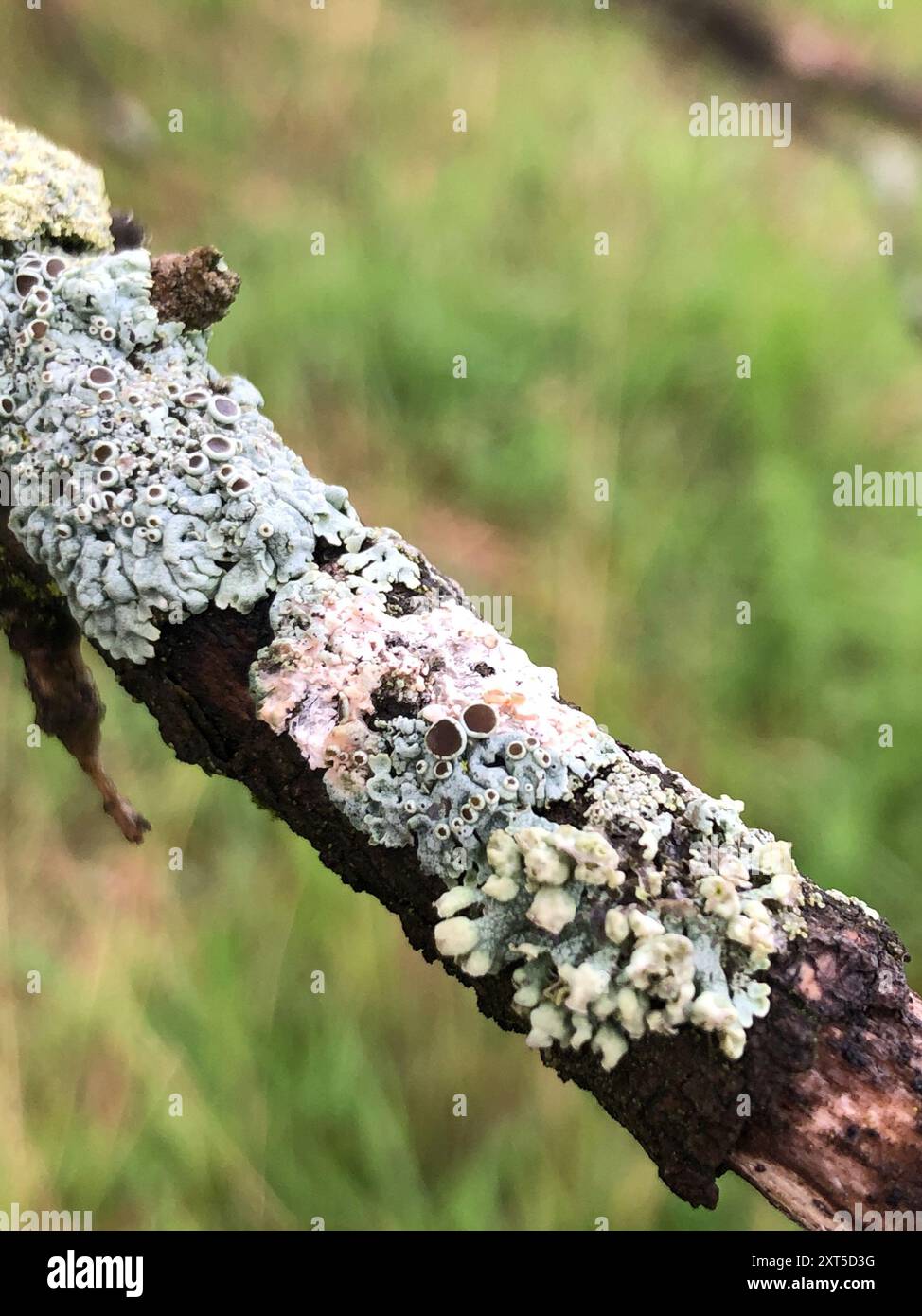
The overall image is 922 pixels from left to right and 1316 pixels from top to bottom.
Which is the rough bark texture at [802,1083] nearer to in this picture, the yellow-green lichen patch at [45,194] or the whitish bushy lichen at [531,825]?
the whitish bushy lichen at [531,825]

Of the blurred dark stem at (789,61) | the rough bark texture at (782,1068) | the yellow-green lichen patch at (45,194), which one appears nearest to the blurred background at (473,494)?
the blurred dark stem at (789,61)

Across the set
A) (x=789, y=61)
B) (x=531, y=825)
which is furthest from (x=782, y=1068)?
(x=789, y=61)

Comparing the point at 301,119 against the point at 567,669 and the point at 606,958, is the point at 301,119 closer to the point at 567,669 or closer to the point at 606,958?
the point at 567,669

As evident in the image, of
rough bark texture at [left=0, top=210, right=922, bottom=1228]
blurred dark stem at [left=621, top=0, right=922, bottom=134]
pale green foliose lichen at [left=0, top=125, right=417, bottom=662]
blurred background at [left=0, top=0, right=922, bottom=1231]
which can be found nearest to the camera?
rough bark texture at [left=0, top=210, right=922, bottom=1228]

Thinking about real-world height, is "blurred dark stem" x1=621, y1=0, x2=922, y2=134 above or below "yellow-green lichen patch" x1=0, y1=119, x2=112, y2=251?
above

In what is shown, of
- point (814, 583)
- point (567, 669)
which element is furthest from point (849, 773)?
point (567, 669)

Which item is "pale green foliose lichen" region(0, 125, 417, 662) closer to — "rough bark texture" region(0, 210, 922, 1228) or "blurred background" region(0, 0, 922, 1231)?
"rough bark texture" region(0, 210, 922, 1228)

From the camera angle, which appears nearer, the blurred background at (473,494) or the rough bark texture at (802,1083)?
the rough bark texture at (802,1083)

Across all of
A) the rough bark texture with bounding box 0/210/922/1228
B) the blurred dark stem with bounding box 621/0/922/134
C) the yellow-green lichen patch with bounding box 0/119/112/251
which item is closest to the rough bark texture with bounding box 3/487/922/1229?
the rough bark texture with bounding box 0/210/922/1228

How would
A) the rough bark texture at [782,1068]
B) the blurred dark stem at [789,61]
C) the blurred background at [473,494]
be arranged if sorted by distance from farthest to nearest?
the blurred dark stem at [789,61] < the blurred background at [473,494] < the rough bark texture at [782,1068]
